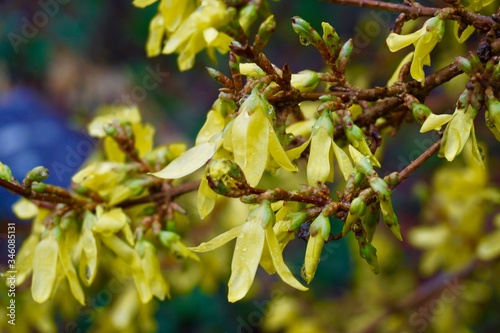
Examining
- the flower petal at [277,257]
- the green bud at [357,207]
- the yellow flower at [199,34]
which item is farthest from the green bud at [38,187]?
the green bud at [357,207]

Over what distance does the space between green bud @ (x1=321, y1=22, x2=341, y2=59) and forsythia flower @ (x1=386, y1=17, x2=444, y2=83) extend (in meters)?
0.08

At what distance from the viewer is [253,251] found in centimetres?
84

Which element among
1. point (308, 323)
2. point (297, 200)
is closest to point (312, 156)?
point (297, 200)

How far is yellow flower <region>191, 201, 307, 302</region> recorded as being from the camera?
83 cm

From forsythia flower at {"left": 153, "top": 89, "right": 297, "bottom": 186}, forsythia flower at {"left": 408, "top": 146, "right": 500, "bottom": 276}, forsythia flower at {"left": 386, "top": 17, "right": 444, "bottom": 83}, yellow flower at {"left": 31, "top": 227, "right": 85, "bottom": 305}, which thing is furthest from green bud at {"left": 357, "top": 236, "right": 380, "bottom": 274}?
forsythia flower at {"left": 408, "top": 146, "right": 500, "bottom": 276}

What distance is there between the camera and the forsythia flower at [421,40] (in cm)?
88

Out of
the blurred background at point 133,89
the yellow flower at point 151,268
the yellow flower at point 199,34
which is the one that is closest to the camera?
the yellow flower at point 199,34

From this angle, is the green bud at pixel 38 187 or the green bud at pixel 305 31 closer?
the green bud at pixel 305 31

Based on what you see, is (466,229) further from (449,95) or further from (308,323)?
(308,323)

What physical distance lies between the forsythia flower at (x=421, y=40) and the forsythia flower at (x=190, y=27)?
0.84 ft

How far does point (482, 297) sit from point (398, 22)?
124 cm

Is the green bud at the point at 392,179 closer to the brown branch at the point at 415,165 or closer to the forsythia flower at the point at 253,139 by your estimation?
the brown branch at the point at 415,165

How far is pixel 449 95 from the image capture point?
1905 millimetres

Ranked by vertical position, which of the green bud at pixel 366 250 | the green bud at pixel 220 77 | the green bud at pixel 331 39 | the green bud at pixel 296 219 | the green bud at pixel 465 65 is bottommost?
the green bud at pixel 366 250
